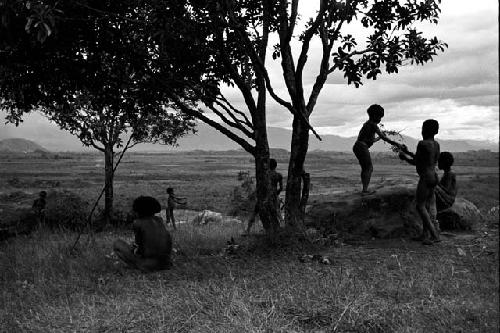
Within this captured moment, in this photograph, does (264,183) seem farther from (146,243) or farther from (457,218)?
(457,218)

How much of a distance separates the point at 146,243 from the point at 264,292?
7.69ft

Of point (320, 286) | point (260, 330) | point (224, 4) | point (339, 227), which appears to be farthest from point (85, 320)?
point (339, 227)

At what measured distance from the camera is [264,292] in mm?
6051

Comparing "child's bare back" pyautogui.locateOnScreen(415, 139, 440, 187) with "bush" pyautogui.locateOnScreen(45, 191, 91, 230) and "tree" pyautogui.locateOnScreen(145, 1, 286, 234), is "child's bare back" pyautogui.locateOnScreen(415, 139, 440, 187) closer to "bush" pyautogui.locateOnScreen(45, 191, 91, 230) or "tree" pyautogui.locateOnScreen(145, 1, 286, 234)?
"tree" pyautogui.locateOnScreen(145, 1, 286, 234)

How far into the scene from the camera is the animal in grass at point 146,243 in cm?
738

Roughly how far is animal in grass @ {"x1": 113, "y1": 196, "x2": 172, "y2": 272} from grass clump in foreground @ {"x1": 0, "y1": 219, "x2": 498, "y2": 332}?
23cm

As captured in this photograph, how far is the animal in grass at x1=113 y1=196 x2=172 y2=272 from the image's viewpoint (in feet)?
24.2

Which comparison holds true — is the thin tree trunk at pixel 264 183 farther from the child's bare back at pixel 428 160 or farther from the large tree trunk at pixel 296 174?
the child's bare back at pixel 428 160

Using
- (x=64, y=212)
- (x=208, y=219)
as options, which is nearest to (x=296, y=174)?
(x=208, y=219)

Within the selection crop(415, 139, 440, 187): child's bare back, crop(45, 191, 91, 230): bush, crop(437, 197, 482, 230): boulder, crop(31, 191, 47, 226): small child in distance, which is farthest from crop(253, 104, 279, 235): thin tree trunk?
crop(31, 191, 47, 226): small child in distance

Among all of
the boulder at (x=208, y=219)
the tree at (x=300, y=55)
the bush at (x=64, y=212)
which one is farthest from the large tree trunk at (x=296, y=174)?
the bush at (x=64, y=212)

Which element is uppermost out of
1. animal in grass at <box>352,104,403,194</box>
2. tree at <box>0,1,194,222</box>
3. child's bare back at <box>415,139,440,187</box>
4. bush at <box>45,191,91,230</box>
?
tree at <box>0,1,194,222</box>

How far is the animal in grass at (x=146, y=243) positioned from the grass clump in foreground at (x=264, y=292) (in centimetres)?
23

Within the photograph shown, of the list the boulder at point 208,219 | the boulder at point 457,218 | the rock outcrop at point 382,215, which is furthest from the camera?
the boulder at point 208,219
